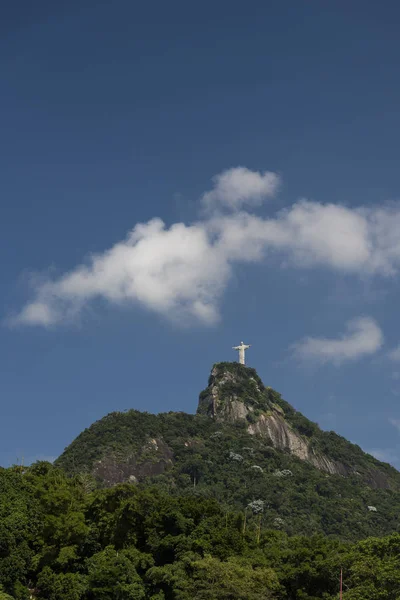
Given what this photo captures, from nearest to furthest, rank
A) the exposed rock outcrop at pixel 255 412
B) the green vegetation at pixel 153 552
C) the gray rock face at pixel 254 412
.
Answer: the green vegetation at pixel 153 552 < the gray rock face at pixel 254 412 < the exposed rock outcrop at pixel 255 412

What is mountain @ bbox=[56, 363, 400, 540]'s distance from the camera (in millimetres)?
118938

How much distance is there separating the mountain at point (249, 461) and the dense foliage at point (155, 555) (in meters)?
50.8

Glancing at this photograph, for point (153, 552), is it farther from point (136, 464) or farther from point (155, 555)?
point (136, 464)

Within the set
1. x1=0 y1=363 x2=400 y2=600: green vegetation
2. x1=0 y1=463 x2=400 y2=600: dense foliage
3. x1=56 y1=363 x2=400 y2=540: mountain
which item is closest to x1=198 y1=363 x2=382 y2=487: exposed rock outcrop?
x1=56 y1=363 x2=400 y2=540: mountain

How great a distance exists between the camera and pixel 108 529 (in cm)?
5475

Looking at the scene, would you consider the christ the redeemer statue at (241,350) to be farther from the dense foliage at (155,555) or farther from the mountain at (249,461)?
the dense foliage at (155,555)

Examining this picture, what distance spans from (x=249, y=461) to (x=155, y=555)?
84659 millimetres

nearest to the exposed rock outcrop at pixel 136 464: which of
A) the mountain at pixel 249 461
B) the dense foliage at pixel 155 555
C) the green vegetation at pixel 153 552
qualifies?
the mountain at pixel 249 461

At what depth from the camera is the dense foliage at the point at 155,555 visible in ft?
153

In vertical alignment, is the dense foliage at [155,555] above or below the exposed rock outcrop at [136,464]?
below

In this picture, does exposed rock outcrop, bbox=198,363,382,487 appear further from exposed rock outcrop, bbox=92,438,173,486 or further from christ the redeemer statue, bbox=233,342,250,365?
exposed rock outcrop, bbox=92,438,173,486

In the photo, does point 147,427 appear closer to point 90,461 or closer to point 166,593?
point 90,461

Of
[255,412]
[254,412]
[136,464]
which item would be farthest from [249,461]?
[255,412]

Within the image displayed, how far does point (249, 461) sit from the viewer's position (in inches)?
5359
